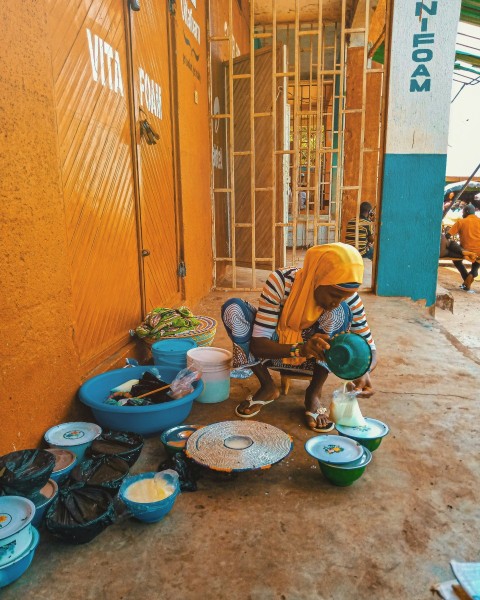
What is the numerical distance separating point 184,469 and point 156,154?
2.70 m

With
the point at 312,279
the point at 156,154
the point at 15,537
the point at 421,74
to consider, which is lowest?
the point at 15,537

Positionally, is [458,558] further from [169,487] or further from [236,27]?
[236,27]

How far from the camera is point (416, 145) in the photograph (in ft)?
17.4

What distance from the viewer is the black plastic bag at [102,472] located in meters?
1.82

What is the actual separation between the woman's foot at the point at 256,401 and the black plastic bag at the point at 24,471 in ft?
3.71

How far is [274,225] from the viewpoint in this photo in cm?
589

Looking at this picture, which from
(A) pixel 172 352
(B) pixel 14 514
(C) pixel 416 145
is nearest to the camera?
(B) pixel 14 514

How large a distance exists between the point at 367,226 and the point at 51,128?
214 inches

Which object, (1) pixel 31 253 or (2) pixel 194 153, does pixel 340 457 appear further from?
(2) pixel 194 153

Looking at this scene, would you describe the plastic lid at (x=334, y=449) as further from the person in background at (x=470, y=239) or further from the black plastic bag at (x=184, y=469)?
the person in background at (x=470, y=239)

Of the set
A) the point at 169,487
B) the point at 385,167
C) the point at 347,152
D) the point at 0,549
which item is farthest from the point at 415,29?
the point at 0,549

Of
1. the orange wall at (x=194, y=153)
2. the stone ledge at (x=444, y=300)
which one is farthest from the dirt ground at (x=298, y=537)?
the stone ledge at (x=444, y=300)

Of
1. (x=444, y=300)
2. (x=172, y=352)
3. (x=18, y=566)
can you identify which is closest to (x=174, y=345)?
(x=172, y=352)

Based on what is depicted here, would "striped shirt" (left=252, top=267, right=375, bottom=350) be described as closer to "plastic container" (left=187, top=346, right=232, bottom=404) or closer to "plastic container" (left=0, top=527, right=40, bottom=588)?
"plastic container" (left=187, top=346, right=232, bottom=404)
